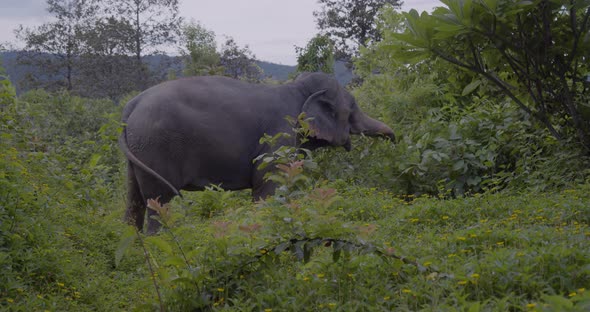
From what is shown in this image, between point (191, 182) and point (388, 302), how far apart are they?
395 centimetres

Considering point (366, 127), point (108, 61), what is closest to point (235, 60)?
point (108, 61)

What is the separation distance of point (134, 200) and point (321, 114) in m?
2.48

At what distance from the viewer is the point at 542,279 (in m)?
3.21

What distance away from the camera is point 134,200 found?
22.9 feet

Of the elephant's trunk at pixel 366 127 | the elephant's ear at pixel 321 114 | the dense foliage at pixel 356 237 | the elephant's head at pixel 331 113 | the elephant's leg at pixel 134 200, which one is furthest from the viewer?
the elephant's trunk at pixel 366 127

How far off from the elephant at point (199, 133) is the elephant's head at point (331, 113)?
0.19 feet

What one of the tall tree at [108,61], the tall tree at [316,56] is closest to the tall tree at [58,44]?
the tall tree at [108,61]

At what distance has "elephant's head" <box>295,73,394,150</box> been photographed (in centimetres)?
804

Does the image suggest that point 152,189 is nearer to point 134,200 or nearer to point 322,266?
point 134,200

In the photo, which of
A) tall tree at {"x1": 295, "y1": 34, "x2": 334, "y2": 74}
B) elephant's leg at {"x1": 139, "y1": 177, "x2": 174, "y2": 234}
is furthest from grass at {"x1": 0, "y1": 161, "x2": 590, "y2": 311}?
tall tree at {"x1": 295, "y1": 34, "x2": 334, "y2": 74}

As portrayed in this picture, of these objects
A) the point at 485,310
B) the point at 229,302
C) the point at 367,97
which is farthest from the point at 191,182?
the point at 367,97

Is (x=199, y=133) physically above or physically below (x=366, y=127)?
above

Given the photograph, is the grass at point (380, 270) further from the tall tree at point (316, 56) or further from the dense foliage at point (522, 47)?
the tall tree at point (316, 56)

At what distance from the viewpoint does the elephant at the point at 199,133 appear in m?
6.56
